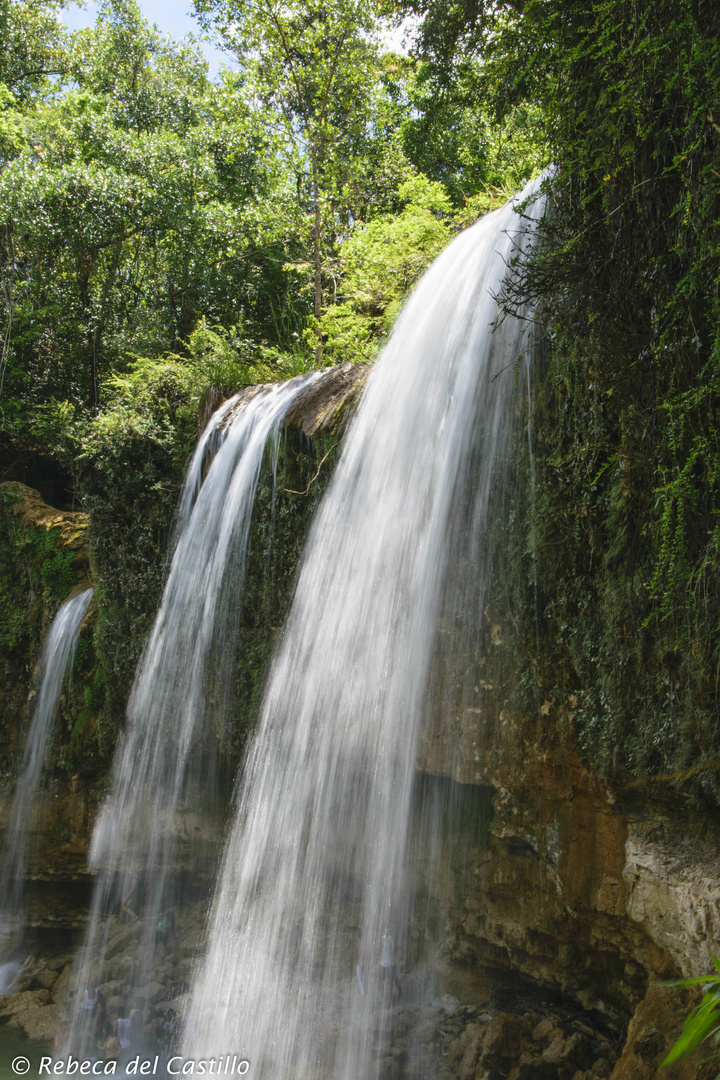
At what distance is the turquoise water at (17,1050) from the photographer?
23.7 feet

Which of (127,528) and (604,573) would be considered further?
(127,528)

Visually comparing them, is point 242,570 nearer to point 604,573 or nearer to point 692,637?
point 604,573

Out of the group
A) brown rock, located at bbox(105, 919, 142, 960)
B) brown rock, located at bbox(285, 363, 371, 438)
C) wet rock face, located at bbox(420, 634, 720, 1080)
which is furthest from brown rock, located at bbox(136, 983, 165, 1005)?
brown rock, located at bbox(285, 363, 371, 438)

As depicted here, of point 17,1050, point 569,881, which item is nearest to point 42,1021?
point 17,1050

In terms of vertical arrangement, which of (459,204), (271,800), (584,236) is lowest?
(271,800)

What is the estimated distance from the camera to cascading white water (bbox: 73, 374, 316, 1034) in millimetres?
8133

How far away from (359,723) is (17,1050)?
5762 mm

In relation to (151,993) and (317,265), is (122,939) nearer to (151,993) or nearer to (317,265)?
(151,993)

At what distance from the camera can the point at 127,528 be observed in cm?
1028

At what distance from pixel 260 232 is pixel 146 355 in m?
3.55

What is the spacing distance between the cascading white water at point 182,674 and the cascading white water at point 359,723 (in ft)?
5.72

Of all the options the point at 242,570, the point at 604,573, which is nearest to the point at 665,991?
the point at 604,573

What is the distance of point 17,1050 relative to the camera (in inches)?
299

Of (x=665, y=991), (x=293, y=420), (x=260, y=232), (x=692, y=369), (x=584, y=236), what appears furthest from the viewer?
(x=260, y=232)
